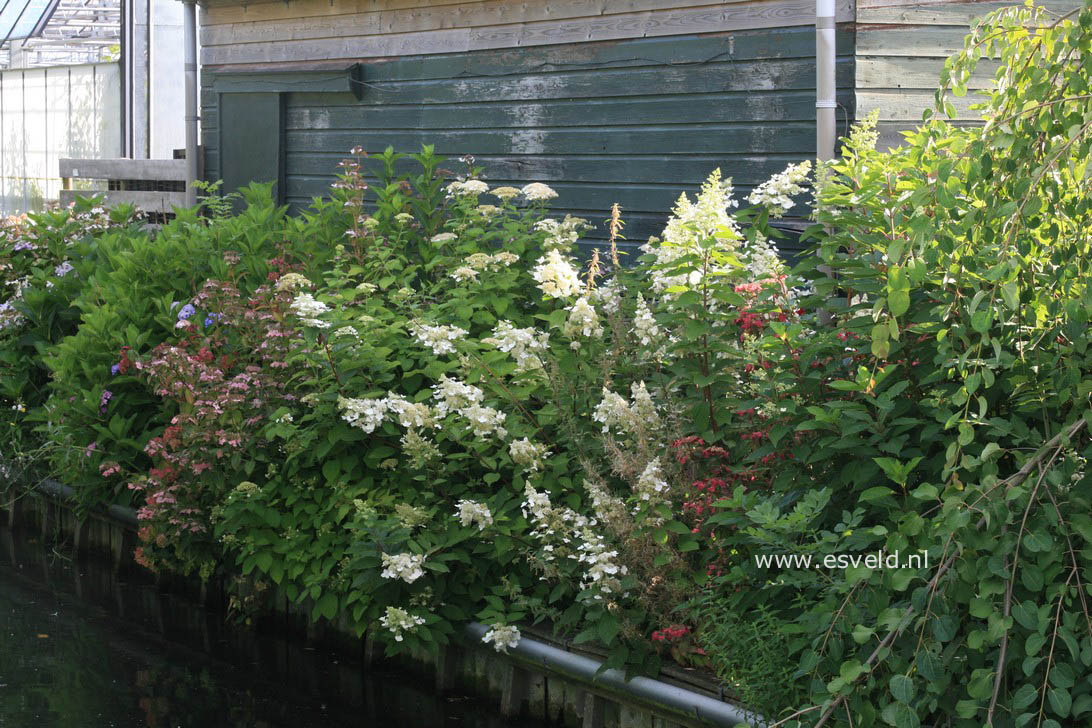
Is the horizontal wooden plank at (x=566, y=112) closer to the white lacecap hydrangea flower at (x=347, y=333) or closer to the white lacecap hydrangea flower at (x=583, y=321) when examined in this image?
the white lacecap hydrangea flower at (x=583, y=321)

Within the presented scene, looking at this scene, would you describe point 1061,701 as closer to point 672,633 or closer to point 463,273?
point 672,633

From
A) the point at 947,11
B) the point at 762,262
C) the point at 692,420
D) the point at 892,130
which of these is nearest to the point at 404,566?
the point at 692,420

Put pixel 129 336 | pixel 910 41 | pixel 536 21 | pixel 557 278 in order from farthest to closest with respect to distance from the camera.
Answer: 1. pixel 536 21
2. pixel 129 336
3. pixel 910 41
4. pixel 557 278

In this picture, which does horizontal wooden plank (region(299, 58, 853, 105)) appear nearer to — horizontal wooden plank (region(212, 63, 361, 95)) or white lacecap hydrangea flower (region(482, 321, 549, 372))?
horizontal wooden plank (region(212, 63, 361, 95))

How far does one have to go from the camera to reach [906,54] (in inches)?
248

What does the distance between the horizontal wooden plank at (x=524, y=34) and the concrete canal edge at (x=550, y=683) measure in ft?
12.5

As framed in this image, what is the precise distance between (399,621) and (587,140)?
4.14 metres

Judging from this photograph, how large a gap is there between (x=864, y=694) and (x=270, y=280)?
4.06 metres

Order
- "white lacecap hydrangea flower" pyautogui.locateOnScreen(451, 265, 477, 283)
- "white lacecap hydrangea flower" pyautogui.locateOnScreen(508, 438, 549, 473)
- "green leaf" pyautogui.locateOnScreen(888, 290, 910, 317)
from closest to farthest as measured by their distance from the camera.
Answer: "green leaf" pyautogui.locateOnScreen(888, 290, 910, 317) → "white lacecap hydrangea flower" pyautogui.locateOnScreen(508, 438, 549, 473) → "white lacecap hydrangea flower" pyautogui.locateOnScreen(451, 265, 477, 283)

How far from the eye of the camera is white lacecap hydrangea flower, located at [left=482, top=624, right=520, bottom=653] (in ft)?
15.4

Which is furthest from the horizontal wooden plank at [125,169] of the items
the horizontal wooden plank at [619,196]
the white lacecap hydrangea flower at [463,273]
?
the white lacecap hydrangea flower at [463,273]

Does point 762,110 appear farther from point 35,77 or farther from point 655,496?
point 35,77

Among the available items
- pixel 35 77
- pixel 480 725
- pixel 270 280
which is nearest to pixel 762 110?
pixel 270 280

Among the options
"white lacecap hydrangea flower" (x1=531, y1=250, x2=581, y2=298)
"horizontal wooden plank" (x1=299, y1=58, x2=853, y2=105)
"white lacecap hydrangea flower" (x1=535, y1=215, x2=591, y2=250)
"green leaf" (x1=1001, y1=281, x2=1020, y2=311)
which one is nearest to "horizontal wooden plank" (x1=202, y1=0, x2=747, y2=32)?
"horizontal wooden plank" (x1=299, y1=58, x2=853, y2=105)
